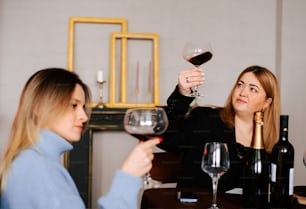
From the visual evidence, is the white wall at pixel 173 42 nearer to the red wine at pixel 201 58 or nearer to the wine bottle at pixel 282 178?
the red wine at pixel 201 58

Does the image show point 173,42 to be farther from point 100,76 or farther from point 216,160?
point 216,160

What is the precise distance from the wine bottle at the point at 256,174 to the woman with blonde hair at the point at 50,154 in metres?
0.37

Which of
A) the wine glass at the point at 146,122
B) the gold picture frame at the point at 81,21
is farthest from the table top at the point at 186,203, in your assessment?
the gold picture frame at the point at 81,21

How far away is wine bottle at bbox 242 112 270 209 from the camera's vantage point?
1.25m

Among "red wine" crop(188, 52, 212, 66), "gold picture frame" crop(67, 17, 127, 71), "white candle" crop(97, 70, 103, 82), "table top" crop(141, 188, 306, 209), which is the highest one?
"gold picture frame" crop(67, 17, 127, 71)

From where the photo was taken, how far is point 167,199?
1.35 m

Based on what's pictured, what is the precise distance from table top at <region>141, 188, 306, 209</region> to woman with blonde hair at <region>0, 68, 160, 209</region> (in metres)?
0.29

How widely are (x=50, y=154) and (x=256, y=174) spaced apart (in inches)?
23.7

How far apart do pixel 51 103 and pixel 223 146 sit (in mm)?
473

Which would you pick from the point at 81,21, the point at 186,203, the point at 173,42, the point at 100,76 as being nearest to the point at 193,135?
the point at 186,203

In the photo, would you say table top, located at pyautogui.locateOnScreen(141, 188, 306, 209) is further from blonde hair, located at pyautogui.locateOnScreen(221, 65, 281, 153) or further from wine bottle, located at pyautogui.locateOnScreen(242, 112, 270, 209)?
blonde hair, located at pyautogui.locateOnScreen(221, 65, 281, 153)

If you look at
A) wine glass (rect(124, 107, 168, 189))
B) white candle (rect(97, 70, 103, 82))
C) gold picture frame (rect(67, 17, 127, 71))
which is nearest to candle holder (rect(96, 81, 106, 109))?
white candle (rect(97, 70, 103, 82))

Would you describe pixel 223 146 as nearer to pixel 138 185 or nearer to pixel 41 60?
pixel 138 185

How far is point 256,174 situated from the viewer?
128 cm
